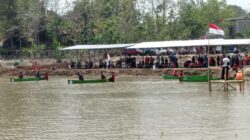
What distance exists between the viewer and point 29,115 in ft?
69.6

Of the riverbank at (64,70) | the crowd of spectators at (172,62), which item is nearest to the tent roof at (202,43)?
the crowd of spectators at (172,62)

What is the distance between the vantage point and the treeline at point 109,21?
204ft

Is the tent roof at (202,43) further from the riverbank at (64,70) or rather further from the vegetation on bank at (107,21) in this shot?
the vegetation on bank at (107,21)

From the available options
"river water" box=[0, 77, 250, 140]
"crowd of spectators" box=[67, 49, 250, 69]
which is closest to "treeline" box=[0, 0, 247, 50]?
"crowd of spectators" box=[67, 49, 250, 69]

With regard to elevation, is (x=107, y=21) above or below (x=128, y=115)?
above

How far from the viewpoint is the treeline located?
204 feet

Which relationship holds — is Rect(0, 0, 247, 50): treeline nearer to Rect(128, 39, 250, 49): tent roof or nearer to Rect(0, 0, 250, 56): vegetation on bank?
Rect(0, 0, 250, 56): vegetation on bank

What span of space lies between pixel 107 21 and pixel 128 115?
43.8 meters

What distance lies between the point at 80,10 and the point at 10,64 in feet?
34.7

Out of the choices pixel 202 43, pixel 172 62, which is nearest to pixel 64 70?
pixel 172 62

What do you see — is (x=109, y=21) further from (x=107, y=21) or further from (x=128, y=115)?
(x=128, y=115)

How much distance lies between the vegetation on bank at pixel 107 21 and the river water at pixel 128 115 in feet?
102

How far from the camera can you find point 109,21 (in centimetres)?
6312

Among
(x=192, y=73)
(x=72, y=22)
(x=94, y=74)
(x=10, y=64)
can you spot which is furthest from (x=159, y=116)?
(x=72, y=22)
